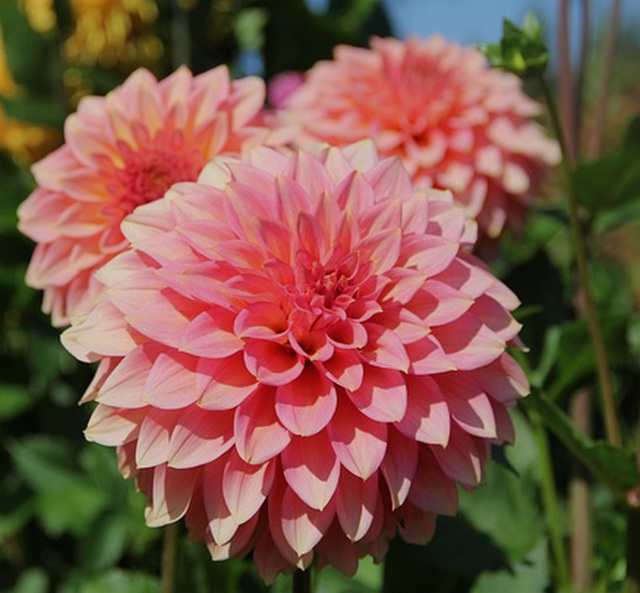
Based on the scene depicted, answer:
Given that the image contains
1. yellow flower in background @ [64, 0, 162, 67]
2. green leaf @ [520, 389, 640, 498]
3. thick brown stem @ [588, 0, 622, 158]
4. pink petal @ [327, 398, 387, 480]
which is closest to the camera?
pink petal @ [327, 398, 387, 480]

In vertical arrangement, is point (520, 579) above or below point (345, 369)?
below

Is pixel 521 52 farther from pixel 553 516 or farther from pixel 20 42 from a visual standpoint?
pixel 20 42

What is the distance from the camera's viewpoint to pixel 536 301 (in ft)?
3.57

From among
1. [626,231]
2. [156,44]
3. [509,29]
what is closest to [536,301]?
[509,29]

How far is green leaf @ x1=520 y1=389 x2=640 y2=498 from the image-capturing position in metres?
0.66

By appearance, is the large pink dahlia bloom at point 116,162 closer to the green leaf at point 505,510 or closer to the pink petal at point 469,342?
the pink petal at point 469,342

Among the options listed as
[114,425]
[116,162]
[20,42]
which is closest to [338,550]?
[114,425]

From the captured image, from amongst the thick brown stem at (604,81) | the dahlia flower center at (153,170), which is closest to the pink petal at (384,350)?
the dahlia flower center at (153,170)

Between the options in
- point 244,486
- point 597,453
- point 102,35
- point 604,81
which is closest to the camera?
point 244,486

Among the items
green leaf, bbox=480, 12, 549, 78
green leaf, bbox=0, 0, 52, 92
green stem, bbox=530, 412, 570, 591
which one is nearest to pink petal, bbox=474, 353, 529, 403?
green leaf, bbox=480, 12, 549, 78

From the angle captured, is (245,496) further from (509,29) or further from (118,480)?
(118,480)

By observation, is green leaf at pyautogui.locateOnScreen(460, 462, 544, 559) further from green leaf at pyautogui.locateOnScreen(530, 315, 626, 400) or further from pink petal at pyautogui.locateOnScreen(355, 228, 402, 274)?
pink petal at pyautogui.locateOnScreen(355, 228, 402, 274)

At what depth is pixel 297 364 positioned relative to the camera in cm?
54

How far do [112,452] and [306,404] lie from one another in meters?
0.60
